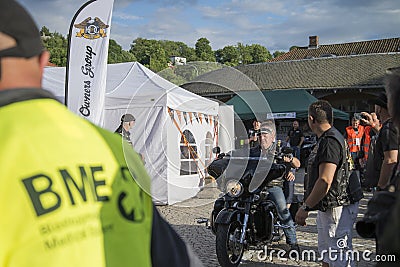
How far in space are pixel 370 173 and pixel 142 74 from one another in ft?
23.7

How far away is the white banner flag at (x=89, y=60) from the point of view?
8688 millimetres

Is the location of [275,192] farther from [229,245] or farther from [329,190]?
[329,190]

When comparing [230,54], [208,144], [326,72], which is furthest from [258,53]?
[208,144]

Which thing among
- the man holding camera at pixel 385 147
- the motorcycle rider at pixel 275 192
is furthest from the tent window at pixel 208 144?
the man holding camera at pixel 385 147

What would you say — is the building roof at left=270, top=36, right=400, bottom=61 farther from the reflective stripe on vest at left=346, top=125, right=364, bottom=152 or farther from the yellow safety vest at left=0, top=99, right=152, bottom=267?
the yellow safety vest at left=0, top=99, right=152, bottom=267

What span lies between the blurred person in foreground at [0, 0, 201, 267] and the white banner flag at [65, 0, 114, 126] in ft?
24.8

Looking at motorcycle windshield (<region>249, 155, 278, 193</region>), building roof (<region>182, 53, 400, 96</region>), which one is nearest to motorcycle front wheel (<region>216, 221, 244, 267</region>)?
motorcycle windshield (<region>249, 155, 278, 193</region>)

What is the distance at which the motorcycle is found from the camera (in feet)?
17.8

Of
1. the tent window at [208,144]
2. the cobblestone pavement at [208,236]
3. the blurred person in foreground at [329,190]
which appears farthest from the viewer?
the tent window at [208,144]

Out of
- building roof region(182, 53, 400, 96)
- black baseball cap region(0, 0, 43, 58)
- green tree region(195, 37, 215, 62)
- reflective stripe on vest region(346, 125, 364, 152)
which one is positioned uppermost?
building roof region(182, 53, 400, 96)

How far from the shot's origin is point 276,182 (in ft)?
20.8

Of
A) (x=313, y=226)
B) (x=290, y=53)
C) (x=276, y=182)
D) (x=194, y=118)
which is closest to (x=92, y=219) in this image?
(x=276, y=182)

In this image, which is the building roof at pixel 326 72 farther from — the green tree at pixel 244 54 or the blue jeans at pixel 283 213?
the blue jeans at pixel 283 213

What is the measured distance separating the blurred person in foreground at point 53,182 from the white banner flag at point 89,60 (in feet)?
24.8
